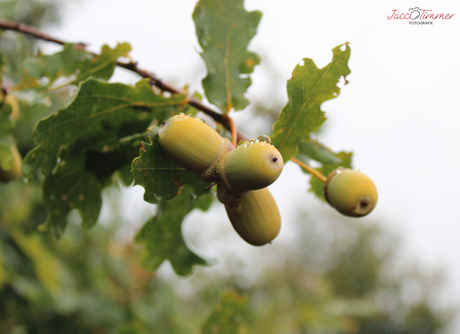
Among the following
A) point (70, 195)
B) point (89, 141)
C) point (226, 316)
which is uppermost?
point (89, 141)

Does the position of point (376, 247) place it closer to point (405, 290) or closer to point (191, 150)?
point (405, 290)

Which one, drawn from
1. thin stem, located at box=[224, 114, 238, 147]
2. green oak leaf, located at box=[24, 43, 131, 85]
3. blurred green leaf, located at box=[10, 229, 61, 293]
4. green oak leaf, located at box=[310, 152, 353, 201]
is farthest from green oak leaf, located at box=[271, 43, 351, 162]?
blurred green leaf, located at box=[10, 229, 61, 293]

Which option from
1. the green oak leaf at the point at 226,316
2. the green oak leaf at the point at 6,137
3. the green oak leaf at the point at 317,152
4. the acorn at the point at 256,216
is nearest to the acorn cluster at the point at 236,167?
the acorn at the point at 256,216

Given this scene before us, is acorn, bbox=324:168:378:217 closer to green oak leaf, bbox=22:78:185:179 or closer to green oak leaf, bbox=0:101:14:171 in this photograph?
green oak leaf, bbox=22:78:185:179

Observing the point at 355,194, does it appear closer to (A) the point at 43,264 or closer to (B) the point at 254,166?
(B) the point at 254,166

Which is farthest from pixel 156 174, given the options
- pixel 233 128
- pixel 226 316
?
pixel 226 316

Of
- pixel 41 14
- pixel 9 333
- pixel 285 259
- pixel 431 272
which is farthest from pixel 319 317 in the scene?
pixel 431 272
